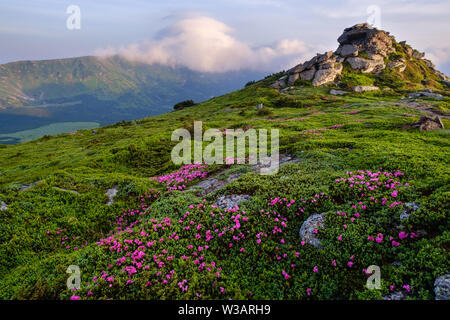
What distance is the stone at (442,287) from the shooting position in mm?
5120

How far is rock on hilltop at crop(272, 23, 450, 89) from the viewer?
3423 inches

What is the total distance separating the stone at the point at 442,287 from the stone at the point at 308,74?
93751mm

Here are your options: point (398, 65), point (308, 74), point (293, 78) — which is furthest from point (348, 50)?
point (293, 78)

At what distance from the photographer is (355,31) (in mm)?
101250

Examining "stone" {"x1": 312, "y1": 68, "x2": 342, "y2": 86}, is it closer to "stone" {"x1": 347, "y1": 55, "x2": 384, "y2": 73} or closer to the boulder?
"stone" {"x1": 347, "y1": 55, "x2": 384, "y2": 73}

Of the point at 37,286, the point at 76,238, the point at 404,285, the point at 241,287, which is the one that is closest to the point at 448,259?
the point at 404,285

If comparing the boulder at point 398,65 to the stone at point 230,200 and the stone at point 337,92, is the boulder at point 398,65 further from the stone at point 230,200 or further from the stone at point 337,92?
the stone at point 230,200

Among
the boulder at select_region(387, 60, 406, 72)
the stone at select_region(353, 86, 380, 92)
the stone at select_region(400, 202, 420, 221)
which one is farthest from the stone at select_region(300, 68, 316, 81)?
the stone at select_region(400, 202, 420, 221)

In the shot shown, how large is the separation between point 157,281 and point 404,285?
6.70 m

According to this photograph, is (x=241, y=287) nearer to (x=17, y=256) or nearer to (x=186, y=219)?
(x=186, y=219)

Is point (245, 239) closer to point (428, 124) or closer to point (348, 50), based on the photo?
point (428, 124)

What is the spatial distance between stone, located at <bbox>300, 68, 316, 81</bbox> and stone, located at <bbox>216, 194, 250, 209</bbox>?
8985 cm

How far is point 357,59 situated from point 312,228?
106 m

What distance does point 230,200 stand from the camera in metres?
11.0
